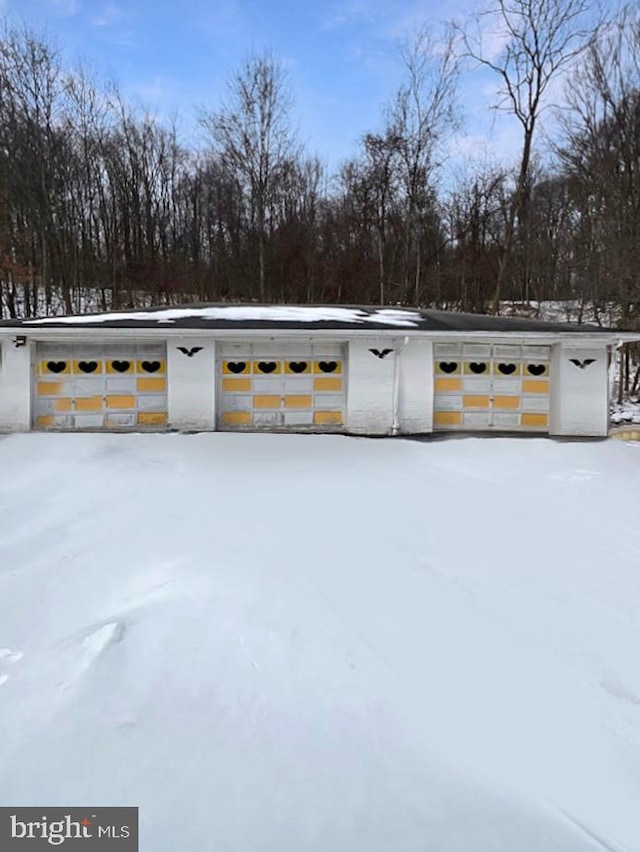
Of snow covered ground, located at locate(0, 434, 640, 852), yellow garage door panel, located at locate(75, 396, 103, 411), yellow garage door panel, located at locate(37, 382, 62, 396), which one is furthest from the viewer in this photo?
yellow garage door panel, located at locate(75, 396, 103, 411)

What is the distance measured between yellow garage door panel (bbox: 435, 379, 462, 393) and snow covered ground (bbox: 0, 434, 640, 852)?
4811 millimetres

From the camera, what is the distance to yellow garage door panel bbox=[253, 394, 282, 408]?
10.8 m

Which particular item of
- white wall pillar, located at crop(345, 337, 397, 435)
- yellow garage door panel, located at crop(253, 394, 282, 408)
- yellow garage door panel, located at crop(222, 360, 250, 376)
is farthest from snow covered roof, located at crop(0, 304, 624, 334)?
yellow garage door panel, located at crop(253, 394, 282, 408)

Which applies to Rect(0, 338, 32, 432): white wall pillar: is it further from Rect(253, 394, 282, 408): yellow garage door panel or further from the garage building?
Rect(253, 394, 282, 408): yellow garage door panel

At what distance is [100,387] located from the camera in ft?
34.7

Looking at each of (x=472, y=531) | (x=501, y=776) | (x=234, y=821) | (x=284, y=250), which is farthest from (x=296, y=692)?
(x=284, y=250)

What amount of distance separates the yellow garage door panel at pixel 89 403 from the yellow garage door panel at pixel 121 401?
19cm

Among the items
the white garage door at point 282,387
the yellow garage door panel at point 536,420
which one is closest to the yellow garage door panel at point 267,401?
the white garage door at point 282,387

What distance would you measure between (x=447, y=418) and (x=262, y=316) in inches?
188

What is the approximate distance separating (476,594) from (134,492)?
4.61m

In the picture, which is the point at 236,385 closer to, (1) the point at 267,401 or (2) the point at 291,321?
(1) the point at 267,401

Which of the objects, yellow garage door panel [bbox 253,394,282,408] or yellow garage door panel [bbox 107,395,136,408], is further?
yellow garage door panel [bbox 253,394,282,408]

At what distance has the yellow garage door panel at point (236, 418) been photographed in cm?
1077

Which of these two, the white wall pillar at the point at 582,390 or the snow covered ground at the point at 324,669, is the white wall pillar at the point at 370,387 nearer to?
the white wall pillar at the point at 582,390
